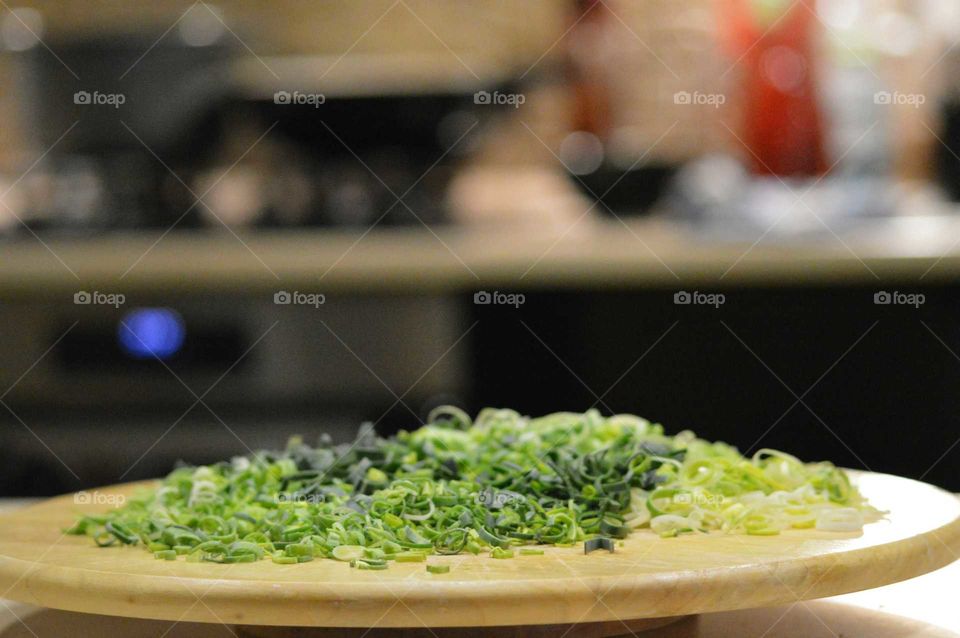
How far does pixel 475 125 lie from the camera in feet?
10.5

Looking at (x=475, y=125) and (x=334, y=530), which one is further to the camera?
(x=475, y=125)

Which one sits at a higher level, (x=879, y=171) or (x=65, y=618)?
(x=879, y=171)

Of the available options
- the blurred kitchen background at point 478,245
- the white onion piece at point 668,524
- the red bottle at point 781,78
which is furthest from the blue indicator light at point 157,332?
the white onion piece at point 668,524

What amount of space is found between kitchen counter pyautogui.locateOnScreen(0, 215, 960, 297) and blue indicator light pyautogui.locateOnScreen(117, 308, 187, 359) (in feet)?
0.24

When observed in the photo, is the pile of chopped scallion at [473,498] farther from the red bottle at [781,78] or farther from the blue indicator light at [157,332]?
the red bottle at [781,78]

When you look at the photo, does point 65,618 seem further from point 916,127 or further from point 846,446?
point 916,127

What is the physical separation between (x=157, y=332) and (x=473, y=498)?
6.82 feet

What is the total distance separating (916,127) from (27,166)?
251cm

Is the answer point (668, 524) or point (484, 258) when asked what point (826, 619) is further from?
point (484, 258)

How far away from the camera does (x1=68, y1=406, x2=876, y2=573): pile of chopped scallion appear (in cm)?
106

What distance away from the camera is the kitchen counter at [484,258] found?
2867 millimetres

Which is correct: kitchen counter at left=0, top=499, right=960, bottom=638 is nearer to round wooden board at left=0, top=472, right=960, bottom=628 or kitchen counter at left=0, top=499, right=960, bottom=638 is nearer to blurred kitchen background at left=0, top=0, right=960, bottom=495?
round wooden board at left=0, top=472, right=960, bottom=628

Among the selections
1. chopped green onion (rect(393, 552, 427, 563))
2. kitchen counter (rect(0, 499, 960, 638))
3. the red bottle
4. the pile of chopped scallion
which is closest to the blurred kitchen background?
the red bottle

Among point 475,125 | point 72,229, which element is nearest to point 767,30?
point 475,125
